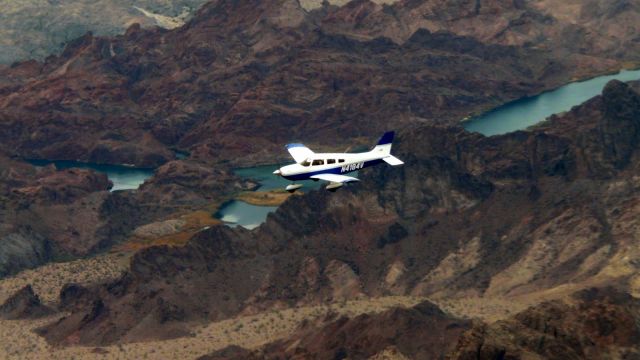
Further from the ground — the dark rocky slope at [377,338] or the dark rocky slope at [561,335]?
the dark rocky slope at [561,335]

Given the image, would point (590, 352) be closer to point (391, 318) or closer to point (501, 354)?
point (501, 354)

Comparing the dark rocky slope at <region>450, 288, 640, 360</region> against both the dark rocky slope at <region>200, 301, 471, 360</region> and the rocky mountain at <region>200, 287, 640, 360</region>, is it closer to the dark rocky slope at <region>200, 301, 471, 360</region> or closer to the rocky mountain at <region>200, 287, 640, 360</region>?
the rocky mountain at <region>200, 287, 640, 360</region>

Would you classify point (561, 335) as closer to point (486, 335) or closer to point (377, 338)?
point (486, 335)

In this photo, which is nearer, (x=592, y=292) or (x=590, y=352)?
(x=590, y=352)

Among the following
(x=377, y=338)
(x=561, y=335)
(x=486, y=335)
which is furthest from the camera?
(x=377, y=338)

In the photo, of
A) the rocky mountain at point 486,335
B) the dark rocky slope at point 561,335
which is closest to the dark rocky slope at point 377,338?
the rocky mountain at point 486,335

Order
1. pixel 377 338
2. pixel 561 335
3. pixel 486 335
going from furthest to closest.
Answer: pixel 377 338 < pixel 561 335 < pixel 486 335

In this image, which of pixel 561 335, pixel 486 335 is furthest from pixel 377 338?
pixel 486 335

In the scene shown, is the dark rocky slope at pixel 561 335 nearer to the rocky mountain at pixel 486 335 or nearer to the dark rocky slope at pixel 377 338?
the rocky mountain at pixel 486 335

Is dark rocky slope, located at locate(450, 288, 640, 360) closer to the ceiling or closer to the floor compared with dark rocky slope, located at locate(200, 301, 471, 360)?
closer to the ceiling

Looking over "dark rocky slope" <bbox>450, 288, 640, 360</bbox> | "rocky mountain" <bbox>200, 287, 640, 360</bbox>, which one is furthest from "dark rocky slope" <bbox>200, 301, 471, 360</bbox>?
"dark rocky slope" <bbox>450, 288, 640, 360</bbox>

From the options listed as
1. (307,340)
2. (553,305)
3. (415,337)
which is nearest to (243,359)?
(307,340)
